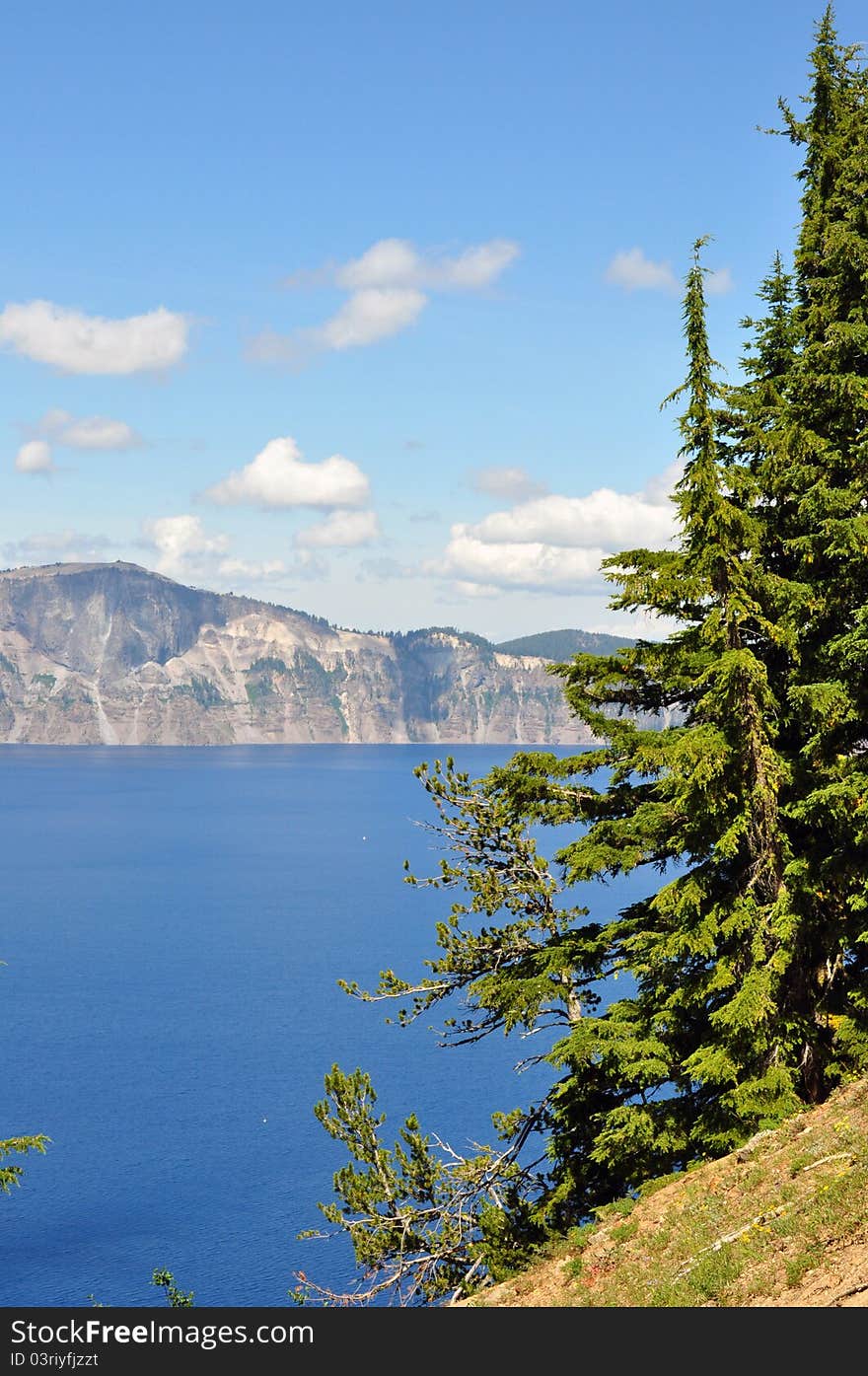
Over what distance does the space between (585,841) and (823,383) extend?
827 cm

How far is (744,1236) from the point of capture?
14.0m

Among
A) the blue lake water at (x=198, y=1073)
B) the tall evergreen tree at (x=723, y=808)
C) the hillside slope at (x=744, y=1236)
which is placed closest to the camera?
the hillside slope at (x=744, y=1236)

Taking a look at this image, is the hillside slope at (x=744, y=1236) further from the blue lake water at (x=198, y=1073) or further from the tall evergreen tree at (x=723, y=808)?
the blue lake water at (x=198, y=1073)

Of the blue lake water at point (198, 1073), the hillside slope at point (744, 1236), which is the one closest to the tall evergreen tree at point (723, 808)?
the hillside slope at point (744, 1236)

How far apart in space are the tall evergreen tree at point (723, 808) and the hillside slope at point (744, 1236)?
0.86 metres

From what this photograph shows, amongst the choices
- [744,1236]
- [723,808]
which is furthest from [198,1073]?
[744,1236]

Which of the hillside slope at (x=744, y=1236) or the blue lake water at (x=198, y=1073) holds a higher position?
the hillside slope at (x=744, y=1236)

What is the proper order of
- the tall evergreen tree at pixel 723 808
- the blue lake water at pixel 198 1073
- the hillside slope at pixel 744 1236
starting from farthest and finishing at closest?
the blue lake water at pixel 198 1073, the tall evergreen tree at pixel 723 808, the hillside slope at pixel 744 1236

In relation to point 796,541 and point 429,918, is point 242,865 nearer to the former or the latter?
point 429,918

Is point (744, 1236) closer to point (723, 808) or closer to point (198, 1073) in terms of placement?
point (723, 808)

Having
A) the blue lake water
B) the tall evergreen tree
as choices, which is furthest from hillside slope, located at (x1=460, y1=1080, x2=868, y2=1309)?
the blue lake water

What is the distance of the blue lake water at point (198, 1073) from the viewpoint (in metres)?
50.0

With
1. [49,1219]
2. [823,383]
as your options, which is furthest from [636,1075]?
[49,1219]

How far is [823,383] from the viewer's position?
18.3 metres
